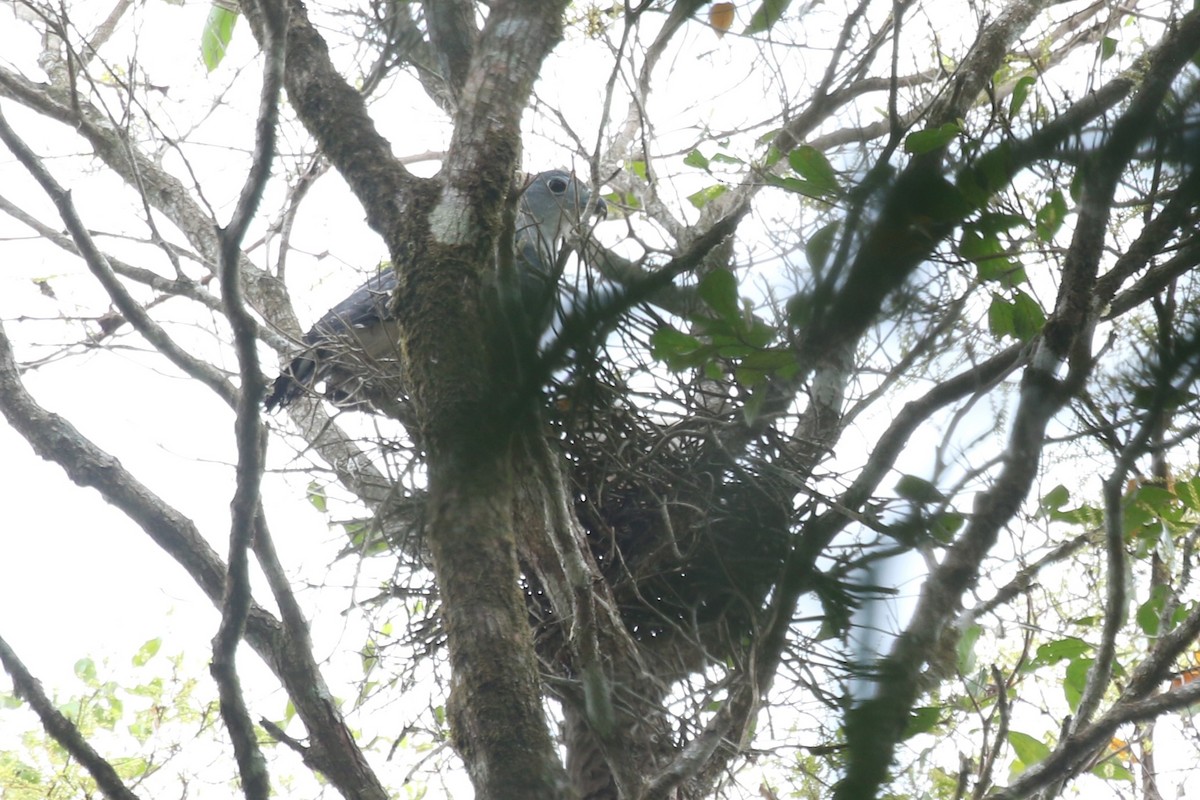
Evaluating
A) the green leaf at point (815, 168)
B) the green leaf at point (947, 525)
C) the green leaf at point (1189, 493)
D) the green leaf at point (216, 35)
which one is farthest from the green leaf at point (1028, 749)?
the green leaf at point (216, 35)

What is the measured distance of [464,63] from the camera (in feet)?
9.21

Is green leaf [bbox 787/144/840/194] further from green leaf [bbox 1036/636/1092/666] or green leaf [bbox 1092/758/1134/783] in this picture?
green leaf [bbox 1092/758/1134/783]

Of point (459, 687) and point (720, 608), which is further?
point (720, 608)

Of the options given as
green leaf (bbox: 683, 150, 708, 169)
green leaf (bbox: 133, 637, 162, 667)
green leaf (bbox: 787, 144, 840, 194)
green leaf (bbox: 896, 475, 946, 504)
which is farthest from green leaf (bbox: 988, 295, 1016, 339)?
green leaf (bbox: 133, 637, 162, 667)

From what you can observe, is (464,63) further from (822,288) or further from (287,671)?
(822,288)

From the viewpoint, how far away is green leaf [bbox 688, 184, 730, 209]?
13.0ft

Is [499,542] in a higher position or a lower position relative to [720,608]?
lower

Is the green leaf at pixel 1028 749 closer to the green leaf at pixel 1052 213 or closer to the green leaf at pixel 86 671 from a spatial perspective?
the green leaf at pixel 1052 213

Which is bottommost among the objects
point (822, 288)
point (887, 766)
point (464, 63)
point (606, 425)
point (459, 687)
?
point (887, 766)

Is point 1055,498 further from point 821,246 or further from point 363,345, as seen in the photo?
point 363,345

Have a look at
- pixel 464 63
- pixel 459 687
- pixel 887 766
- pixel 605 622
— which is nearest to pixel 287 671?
pixel 605 622

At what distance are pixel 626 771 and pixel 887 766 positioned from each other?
4.56 feet

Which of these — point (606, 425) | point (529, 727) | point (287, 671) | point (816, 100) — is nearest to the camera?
point (529, 727)

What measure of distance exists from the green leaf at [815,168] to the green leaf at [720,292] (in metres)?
0.11
